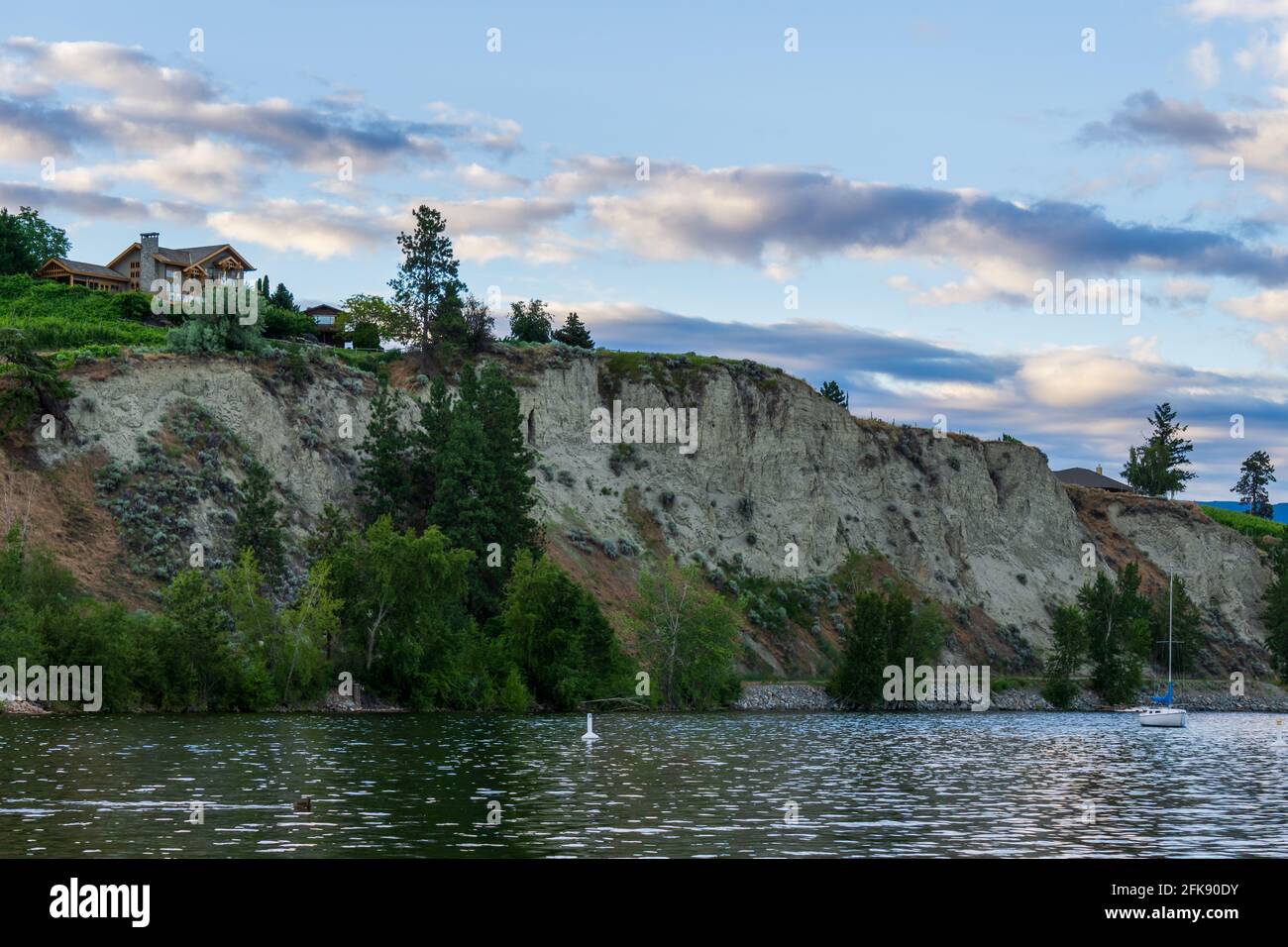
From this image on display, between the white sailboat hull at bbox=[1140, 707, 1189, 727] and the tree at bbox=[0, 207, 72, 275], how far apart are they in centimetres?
11511

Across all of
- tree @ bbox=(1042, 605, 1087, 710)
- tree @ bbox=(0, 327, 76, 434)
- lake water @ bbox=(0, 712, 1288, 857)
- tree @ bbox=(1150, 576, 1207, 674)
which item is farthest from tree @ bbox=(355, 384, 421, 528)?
tree @ bbox=(1150, 576, 1207, 674)

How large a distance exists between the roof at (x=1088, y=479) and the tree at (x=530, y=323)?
3054 inches

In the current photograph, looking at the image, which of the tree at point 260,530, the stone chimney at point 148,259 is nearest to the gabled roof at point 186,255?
the stone chimney at point 148,259

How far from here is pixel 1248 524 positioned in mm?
190375

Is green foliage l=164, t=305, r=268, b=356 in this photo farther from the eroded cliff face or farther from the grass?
the grass

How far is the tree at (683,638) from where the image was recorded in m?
96.1

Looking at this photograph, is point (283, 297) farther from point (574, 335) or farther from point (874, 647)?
point (874, 647)

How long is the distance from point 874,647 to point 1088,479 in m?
98.2

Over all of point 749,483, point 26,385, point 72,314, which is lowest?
point 749,483

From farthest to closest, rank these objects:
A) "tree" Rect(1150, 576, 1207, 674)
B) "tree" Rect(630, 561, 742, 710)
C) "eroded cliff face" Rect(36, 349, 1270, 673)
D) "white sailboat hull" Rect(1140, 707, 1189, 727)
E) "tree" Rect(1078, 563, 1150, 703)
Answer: "tree" Rect(1150, 576, 1207, 674)
"tree" Rect(1078, 563, 1150, 703)
"eroded cliff face" Rect(36, 349, 1270, 673)
"white sailboat hull" Rect(1140, 707, 1189, 727)
"tree" Rect(630, 561, 742, 710)

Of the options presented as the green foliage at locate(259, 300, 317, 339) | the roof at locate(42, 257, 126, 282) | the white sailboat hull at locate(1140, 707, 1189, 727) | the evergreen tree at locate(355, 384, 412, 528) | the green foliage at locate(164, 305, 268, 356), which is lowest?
the white sailboat hull at locate(1140, 707, 1189, 727)

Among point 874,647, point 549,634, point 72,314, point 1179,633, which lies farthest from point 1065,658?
point 72,314

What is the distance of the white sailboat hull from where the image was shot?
321 feet

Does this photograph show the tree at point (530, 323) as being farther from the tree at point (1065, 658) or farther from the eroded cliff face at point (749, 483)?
the tree at point (1065, 658)
